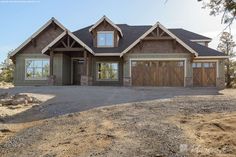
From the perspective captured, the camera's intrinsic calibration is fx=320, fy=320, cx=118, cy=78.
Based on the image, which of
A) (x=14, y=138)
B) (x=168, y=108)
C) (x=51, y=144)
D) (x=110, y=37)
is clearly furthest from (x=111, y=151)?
(x=110, y=37)

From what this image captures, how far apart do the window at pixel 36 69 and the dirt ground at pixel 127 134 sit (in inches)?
685

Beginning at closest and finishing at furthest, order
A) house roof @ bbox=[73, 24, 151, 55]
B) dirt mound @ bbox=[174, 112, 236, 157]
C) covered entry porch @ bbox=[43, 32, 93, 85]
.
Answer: dirt mound @ bbox=[174, 112, 236, 157]
covered entry porch @ bbox=[43, 32, 93, 85]
house roof @ bbox=[73, 24, 151, 55]

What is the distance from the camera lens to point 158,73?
2645cm

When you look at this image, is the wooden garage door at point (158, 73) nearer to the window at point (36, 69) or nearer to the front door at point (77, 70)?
the front door at point (77, 70)

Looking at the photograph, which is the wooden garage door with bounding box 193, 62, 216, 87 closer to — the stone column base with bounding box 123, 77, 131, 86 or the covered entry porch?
the stone column base with bounding box 123, 77, 131, 86

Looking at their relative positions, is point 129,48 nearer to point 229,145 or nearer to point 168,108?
point 168,108

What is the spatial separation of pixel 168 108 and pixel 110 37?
18.1 metres

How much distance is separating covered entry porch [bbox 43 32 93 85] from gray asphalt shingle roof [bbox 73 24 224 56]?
1710 mm

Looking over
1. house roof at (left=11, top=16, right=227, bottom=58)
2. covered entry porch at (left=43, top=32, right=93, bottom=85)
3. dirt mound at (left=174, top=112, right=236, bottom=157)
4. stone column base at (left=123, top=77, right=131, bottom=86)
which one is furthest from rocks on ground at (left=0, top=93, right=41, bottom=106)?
stone column base at (left=123, top=77, right=131, bottom=86)

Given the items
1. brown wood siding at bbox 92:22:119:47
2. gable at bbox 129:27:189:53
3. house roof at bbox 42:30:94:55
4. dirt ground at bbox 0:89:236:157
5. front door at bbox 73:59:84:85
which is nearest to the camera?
dirt ground at bbox 0:89:236:157

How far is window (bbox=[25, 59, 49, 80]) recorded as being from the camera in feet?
91.8

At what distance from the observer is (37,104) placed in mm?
14219

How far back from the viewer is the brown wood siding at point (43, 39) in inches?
1099

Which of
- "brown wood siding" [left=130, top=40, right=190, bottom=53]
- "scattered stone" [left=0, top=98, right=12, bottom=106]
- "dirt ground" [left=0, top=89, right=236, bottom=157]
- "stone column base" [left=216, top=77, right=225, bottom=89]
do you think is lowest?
"dirt ground" [left=0, top=89, right=236, bottom=157]
